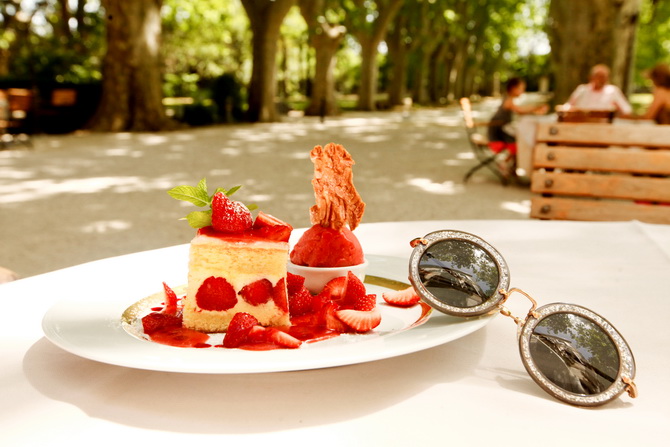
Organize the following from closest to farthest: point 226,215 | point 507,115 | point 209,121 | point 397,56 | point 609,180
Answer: point 226,215 < point 609,180 < point 507,115 < point 209,121 < point 397,56

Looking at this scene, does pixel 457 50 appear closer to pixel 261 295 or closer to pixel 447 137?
pixel 447 137

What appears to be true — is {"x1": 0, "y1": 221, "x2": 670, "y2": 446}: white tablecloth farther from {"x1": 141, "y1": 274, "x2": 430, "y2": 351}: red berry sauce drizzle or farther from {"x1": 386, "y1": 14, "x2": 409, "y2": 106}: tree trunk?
{"x1": 386, "y1": 14, "x2": 409, "y2": 106}: tree trunk

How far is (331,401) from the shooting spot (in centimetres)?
118

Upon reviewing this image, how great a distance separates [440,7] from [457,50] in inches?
491

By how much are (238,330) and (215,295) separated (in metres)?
0.19

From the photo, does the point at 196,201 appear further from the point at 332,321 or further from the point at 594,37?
the point at 594,37

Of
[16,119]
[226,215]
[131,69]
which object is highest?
[131,69]

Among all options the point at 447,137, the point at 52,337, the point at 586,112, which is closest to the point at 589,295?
the point at 52,337

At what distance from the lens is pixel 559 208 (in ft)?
15.3

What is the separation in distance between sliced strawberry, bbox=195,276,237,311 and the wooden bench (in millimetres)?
3300

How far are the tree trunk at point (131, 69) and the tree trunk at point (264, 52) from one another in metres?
4.29

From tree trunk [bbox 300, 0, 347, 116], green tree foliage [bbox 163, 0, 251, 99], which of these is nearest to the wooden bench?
tree trunk [bbox 300, 0, 347, 116]

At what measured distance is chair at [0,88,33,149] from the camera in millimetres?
15477

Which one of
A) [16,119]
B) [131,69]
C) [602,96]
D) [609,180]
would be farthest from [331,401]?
[131,69]
